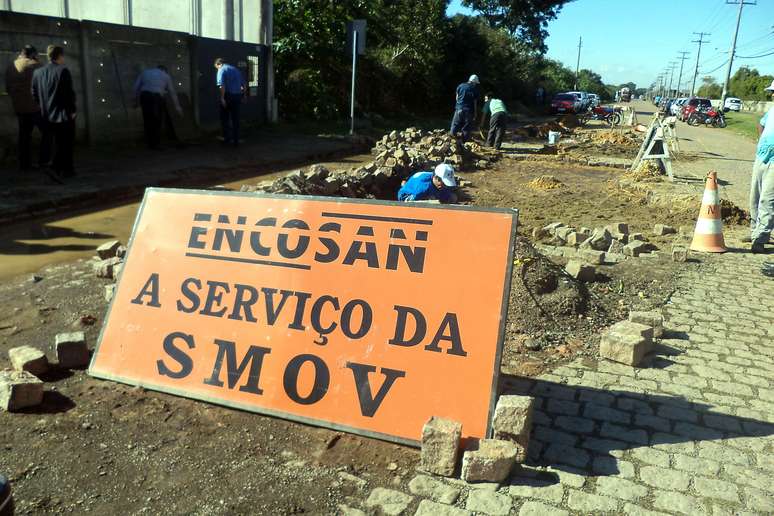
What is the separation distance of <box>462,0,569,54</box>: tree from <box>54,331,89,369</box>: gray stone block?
4901 cm

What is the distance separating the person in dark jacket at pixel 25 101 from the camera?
9711mm

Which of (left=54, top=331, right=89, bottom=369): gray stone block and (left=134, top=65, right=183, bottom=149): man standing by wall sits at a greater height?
(left=134, top=65, right=183, bottom=149): man standing by wall

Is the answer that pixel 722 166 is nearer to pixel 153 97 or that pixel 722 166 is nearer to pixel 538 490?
pixel 153 97

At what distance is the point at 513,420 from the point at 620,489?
575 mm

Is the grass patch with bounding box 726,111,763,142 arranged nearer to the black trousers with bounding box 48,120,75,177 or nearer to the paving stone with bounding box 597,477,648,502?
the black trousers with bounding box 48,120,75,177

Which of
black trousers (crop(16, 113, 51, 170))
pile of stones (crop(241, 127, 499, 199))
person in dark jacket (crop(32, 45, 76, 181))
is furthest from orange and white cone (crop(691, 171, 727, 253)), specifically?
black trousers (crop(16, 113, 51, 170))

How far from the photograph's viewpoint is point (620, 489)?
119 inches

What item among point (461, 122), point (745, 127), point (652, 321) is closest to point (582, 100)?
point (745, 127)

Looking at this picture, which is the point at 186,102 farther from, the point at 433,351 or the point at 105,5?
the point at 433,351

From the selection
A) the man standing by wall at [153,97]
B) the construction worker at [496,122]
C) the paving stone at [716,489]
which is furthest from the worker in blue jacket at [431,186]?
the construction worker at [496,122]

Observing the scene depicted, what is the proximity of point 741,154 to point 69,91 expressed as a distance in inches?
789

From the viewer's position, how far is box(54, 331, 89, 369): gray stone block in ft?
13.3

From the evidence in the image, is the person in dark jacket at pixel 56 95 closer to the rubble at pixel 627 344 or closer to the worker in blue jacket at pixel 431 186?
the worker in blue jacket at pixel 431 186

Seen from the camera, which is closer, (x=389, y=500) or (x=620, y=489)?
(x=389, y=500)
